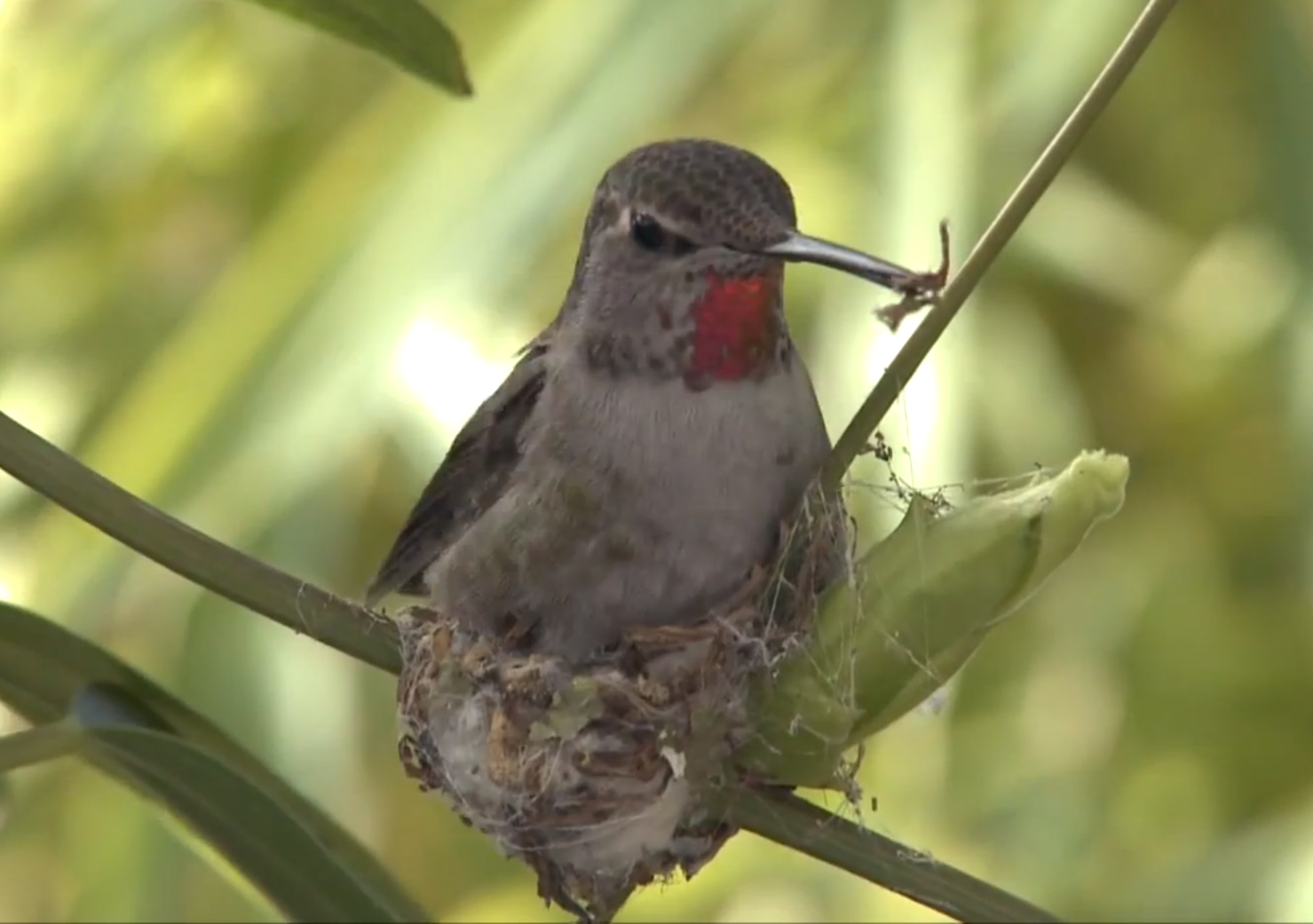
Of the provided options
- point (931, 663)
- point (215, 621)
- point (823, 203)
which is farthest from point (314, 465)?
point (931, 663)

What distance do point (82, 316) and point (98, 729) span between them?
139cm

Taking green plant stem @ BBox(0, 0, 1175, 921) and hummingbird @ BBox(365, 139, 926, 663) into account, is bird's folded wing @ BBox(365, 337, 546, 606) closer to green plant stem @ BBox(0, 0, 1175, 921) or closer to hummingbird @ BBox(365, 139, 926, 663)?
hummingbird @ BBox(365, 139, 926, 663)

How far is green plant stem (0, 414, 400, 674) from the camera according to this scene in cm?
70

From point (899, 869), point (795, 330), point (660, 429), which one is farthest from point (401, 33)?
point (795, 330)

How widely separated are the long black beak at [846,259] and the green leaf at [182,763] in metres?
0.39

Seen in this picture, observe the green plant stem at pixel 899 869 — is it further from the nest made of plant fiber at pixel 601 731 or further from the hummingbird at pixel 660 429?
the hummingbird at pixel 660 429

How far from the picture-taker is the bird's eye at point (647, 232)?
41.3 inches

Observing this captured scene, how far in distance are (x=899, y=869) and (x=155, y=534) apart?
360 mm

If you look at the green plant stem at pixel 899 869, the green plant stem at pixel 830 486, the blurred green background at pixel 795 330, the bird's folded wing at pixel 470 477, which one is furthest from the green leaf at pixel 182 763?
the blurred green background at pixel 795 330

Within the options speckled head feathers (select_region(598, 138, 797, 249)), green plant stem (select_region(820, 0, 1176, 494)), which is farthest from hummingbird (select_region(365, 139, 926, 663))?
green plant stem (select_region(820, 0, 1176, 494))

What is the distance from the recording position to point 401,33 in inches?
31.9

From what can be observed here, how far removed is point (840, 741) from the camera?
790 mm

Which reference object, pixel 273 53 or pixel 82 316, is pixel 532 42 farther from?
pixel 82 316

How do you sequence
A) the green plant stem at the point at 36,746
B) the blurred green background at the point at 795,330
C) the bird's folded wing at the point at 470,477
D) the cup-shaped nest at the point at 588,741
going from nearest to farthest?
1. the green plant stem at the point at 36,746
2. the cup-shaped nest at the point at 588,741
3. the bird's folded wing at the point at 470,477
4. the blurred green background at the point at 795,330
